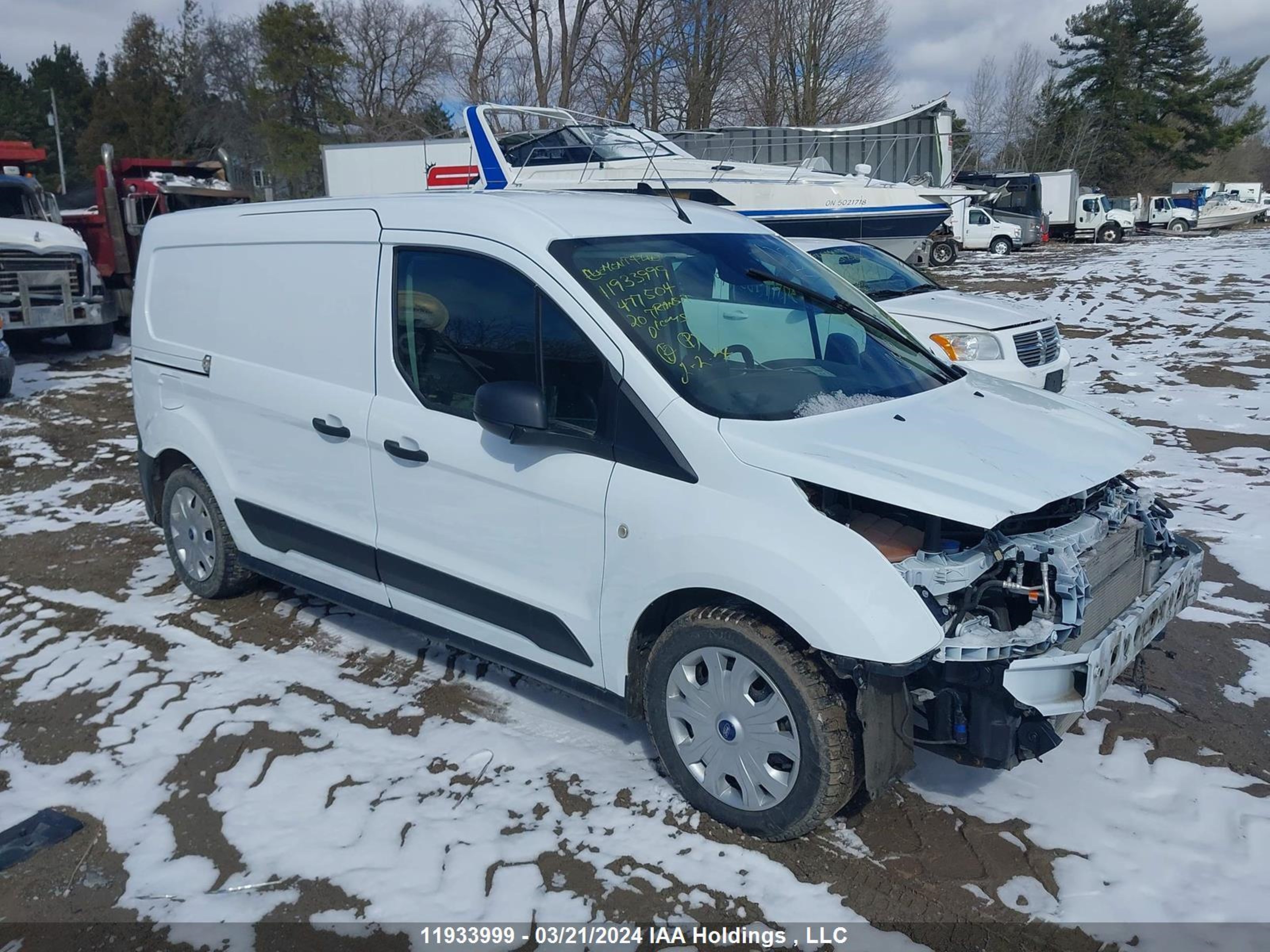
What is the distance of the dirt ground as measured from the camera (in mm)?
3018

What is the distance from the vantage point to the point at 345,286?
4.24 metres

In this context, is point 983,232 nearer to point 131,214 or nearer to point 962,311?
point 131,214

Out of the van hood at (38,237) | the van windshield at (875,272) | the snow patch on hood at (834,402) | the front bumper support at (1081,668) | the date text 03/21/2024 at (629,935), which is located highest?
the van hood at (38,237)

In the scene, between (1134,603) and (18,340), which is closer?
(1134,603)

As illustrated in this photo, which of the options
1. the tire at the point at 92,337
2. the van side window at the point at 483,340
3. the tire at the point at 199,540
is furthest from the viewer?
the tire at the point at 92,337

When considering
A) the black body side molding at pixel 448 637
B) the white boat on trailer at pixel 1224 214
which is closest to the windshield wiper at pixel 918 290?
the black body side molding at pixel 448 637

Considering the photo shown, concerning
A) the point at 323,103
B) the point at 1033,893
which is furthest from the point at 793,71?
the point at 1033,893

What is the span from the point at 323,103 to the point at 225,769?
46015 millimetres

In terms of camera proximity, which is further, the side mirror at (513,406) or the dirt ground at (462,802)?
the side mirror at (513,406)

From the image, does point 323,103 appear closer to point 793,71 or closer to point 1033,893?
point 793,71

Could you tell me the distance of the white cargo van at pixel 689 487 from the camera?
304cm

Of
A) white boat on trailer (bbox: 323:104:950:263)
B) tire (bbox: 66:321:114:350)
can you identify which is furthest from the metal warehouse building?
tire (bbox: 66:321:114:350)

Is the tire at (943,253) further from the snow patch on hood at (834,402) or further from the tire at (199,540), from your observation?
the snow patch on hood at (834,402)

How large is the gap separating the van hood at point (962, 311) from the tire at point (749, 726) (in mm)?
5703
